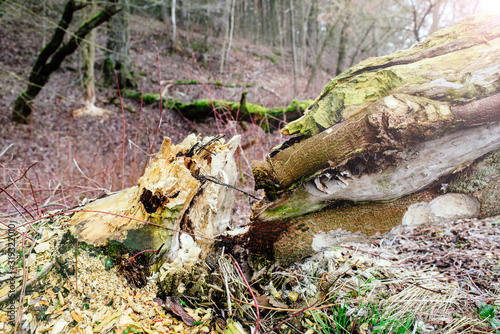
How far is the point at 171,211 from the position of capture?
1.45 meters

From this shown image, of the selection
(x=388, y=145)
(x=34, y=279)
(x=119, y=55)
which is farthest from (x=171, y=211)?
(x=119, y=55)

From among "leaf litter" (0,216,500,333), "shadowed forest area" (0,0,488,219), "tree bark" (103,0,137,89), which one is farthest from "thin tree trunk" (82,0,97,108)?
"leaf litter" (0,216,500,333)

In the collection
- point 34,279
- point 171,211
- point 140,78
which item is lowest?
point 34,279

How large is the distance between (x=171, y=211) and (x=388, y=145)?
1.18 metres

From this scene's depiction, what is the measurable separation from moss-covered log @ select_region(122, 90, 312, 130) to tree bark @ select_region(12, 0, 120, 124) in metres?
1.95

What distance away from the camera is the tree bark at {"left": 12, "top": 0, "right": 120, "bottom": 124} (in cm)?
625

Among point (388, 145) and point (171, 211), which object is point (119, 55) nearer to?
point (171, 211)

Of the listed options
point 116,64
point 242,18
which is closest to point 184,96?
point 116,64

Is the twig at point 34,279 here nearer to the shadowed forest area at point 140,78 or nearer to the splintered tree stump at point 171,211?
the splintered tree stump at point 171,211

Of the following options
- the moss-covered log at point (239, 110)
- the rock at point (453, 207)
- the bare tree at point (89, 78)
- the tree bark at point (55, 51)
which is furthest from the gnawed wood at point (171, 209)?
the bare tree at point (89, 78)

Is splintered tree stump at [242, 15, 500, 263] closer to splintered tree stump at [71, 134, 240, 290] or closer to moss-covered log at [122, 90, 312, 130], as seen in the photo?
splintered tree stump at [71, 134, 240, 290]

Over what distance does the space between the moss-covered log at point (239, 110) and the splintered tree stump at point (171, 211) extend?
1.62 meters

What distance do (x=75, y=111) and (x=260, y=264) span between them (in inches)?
354

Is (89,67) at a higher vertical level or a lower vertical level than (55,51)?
lower
